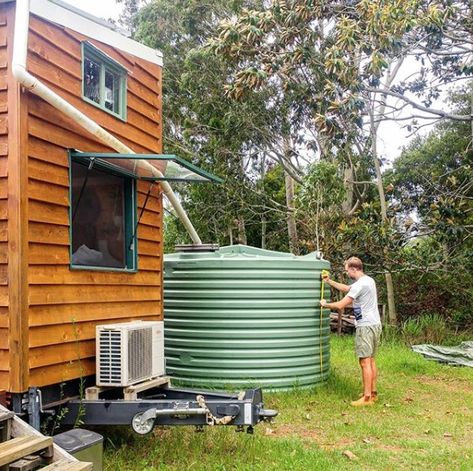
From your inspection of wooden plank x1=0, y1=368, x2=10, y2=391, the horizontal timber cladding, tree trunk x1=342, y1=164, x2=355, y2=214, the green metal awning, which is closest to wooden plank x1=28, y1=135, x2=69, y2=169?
the horizontal timber cladding

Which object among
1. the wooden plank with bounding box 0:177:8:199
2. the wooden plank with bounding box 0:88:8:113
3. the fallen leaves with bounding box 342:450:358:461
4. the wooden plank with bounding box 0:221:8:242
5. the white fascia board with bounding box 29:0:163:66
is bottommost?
the fallen leaves with bounding box 342:450:358:461

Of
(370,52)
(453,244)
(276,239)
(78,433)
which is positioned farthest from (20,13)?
(276,239)

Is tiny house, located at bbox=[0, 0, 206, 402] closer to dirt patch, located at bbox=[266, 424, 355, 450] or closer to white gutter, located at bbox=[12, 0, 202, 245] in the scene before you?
white gutter, located at bbox=[12, 0, 202, 245]

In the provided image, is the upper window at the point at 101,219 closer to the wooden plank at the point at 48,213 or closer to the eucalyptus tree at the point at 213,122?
the wooden plank at the point at 48,213

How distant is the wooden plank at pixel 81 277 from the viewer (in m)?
4.45

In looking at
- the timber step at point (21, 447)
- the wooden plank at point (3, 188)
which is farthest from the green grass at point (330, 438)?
the wooden plank at point (3, 188)

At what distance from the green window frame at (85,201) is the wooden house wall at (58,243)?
8cm

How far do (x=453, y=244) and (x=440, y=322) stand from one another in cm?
234

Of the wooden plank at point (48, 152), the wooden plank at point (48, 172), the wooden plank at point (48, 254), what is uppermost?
the wooden plank at point (48, 152)

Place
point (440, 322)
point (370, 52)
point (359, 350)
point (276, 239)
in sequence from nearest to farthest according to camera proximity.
A: point (359, 350) < point (370, 52) < point (440, 322) < point (276, 239)

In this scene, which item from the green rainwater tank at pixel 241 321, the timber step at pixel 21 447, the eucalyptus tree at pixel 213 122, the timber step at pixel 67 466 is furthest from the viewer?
the eucalyptus tree at pixel 213 122

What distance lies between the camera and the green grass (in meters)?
4.79

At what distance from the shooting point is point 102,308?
5.23m

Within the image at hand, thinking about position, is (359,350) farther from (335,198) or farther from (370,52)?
(335,198)
